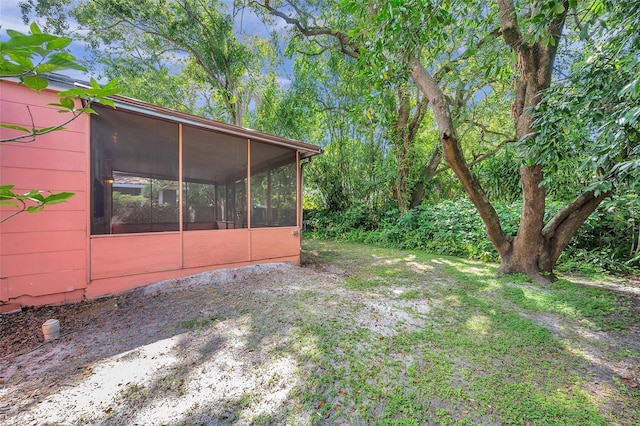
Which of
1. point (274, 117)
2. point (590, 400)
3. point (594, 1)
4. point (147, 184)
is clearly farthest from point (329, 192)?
point (590, 400)

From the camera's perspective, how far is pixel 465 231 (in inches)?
240

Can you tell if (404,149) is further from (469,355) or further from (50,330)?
(50,330)

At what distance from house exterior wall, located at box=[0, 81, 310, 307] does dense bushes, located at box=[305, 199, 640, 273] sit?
5.84 meters

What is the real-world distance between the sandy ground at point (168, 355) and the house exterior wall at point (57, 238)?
212 millimetres

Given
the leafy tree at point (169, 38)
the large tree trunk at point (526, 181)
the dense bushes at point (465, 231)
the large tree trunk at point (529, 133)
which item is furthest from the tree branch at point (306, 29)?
the dense bushes at point (465, 231)

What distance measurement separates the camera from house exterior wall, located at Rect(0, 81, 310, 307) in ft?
8.70

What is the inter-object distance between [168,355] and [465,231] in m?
6.28

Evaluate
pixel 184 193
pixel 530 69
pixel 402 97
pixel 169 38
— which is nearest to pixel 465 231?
pixel 530 69

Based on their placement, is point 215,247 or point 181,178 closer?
point 181,178

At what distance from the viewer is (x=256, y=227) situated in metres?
4.44

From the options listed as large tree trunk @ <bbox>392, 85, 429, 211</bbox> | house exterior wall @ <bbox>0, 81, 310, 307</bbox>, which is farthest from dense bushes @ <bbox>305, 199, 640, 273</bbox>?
house exterior wall @ <bbox>0, 81, 310, 307</bbox>

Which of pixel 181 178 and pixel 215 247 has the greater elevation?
pixel 181 178

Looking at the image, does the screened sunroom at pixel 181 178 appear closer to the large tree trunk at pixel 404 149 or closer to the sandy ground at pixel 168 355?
the sandy ground at pixel 168 355

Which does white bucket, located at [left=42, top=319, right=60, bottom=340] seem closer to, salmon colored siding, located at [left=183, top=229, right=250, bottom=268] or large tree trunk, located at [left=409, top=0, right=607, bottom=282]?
salmon colored siding, located at [left=183, top=229, right=250, bottom=268]
